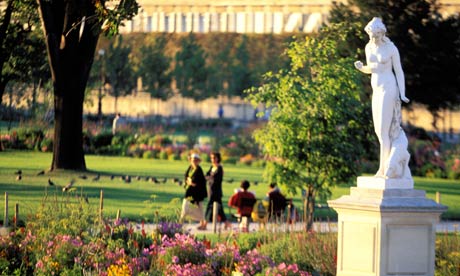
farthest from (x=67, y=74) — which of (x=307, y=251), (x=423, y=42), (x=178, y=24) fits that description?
(x=178, y=24)

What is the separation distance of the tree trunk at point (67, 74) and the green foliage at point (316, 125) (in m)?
11.1

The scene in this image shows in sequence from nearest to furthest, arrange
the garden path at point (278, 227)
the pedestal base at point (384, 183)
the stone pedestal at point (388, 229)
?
the stone pedestal at point (388, 229) → the pedestal base at point (384, 183) → the garden path at point (278, 227)

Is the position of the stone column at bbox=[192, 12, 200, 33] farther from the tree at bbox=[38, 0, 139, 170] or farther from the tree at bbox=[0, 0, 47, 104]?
the tree at bbox=[38, 0, 139, 170]

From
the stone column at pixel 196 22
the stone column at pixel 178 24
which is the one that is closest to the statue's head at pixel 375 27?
the stone column at pixel 178 24

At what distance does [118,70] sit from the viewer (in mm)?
80562

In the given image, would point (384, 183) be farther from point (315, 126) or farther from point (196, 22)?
point (196, 22)

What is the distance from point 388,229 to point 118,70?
213 feet

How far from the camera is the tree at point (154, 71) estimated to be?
86562 mm

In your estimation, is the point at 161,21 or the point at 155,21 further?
the point at 155,21

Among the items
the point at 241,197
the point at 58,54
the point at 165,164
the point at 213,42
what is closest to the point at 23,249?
the point at 241,197

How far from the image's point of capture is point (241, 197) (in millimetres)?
26359

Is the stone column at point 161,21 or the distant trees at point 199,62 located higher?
the stone column at point 161,21

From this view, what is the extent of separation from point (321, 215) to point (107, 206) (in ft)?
15.2

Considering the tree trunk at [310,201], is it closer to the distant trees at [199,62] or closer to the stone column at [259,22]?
the distant trees at [199,62]
